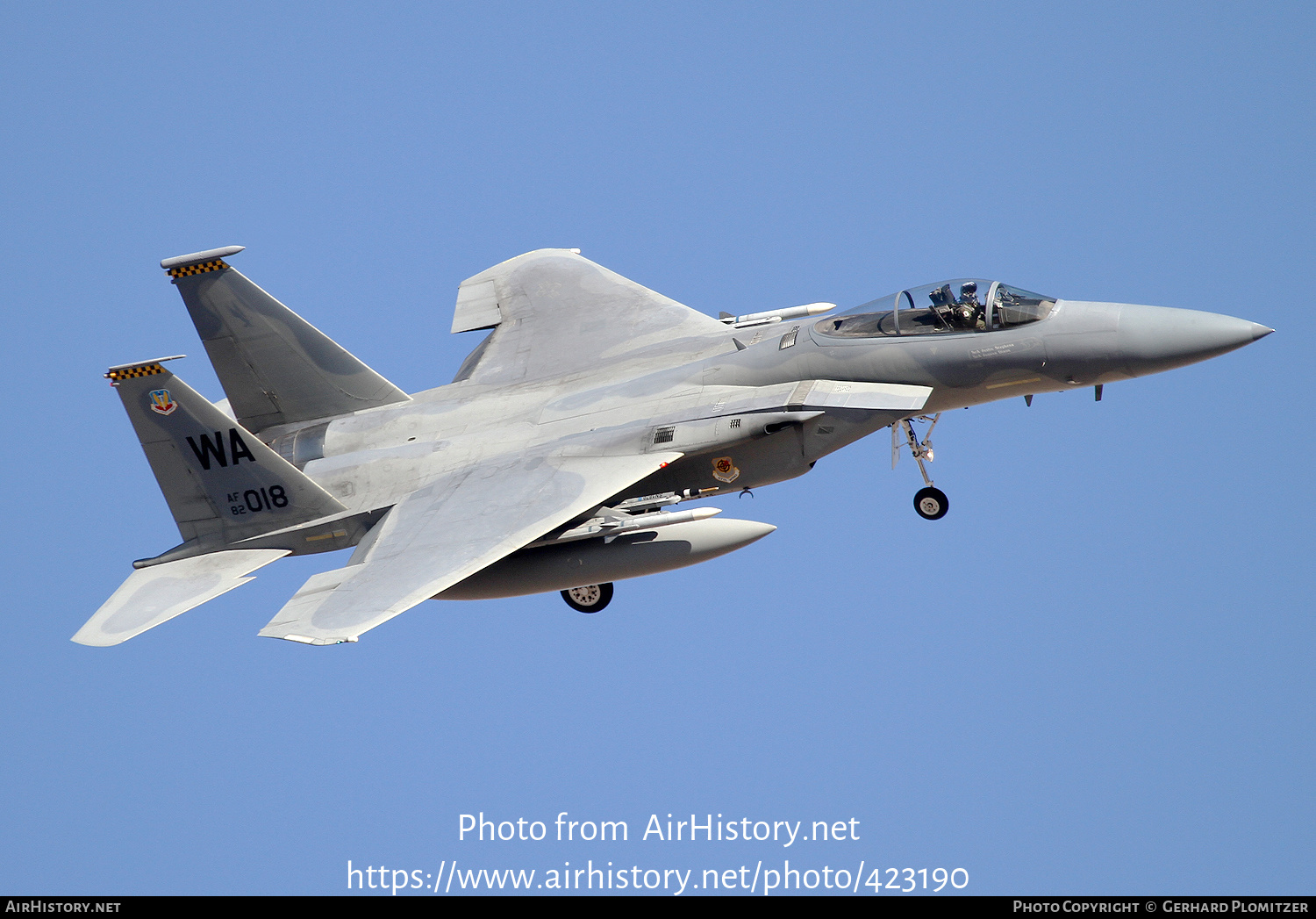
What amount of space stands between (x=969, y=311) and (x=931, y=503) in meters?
2.36

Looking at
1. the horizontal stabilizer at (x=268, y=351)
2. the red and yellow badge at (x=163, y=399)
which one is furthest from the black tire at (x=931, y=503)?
the red and yellow badge at (x=163, y=399)

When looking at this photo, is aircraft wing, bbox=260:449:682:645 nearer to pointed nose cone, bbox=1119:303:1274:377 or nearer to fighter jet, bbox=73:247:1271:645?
fighter jet, bbox=73:247:1271:645

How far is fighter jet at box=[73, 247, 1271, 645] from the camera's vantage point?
18.8m

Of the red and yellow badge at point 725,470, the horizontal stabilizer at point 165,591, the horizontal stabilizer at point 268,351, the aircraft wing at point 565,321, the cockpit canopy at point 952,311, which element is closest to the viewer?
the cockpit canopy at point 952,311

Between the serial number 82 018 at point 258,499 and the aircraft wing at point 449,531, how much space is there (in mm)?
1351

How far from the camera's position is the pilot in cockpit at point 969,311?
19094 mm

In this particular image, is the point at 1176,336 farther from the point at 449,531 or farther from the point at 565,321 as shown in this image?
the point at 565,321

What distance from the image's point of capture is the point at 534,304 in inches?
943

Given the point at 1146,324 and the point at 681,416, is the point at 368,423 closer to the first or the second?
the point at 681,416

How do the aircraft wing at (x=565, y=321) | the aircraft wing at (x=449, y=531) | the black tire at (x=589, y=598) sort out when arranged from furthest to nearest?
1. the aircraft wing at (x=565, y=321)
2. the black tire at (x=589, y=598)
3. the aircraft wing at (x=449, y=531)

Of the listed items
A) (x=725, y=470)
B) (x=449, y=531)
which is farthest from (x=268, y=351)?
(x=725, y=470)

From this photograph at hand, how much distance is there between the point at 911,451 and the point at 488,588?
532 centimetres

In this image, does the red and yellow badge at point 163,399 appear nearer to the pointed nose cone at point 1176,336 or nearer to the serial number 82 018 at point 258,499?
the serial number 82 018 at point 258,499

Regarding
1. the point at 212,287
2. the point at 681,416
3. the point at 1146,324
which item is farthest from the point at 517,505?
the point at 1146,324
